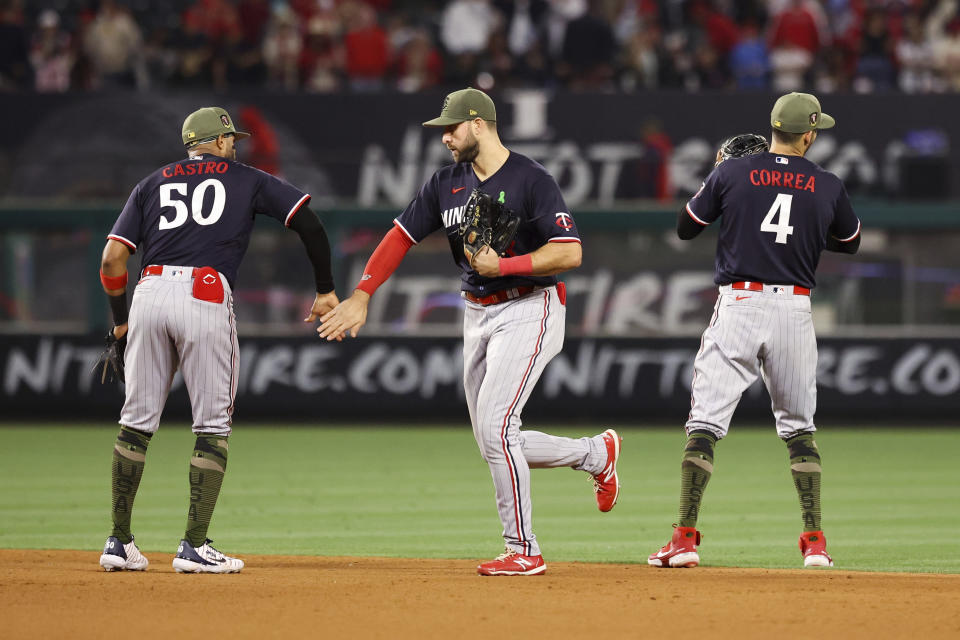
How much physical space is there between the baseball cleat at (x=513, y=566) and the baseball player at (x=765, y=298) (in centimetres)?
74

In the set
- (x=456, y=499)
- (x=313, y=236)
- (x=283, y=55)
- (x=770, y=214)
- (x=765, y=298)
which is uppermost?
(x=283, y=55)

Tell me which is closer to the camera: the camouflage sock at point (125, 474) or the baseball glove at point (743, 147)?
the camouflage sock at point (125, 474)

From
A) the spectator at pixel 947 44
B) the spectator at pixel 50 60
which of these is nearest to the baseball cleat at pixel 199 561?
the spectator at pixel 50 60

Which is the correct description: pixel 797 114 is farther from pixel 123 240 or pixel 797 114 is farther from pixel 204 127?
pixel 123 240

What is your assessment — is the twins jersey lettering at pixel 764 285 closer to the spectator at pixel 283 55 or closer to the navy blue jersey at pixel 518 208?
the navy blue jersey at pixel 518 208

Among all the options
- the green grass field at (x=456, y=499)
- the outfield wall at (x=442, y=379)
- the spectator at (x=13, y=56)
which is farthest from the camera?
the spectator at (x=13, y=56)

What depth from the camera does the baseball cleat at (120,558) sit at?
670 cm

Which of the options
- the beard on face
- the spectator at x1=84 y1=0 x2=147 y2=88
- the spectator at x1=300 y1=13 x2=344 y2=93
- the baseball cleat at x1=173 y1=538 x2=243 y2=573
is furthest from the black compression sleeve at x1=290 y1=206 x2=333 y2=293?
the spectator at x1=84 y1=0 x2=147 y2=88

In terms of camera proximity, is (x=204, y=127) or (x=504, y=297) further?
(x=204, y=127)

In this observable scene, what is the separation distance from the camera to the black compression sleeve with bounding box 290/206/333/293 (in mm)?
6809

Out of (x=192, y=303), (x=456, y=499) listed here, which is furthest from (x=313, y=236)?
(x=456, y=499)

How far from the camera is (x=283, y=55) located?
1838cm

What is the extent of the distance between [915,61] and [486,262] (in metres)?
13.2

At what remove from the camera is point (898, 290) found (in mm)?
16828
